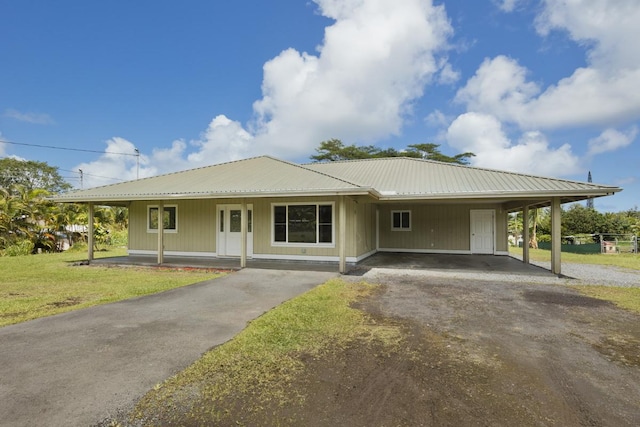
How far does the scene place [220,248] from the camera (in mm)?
12117

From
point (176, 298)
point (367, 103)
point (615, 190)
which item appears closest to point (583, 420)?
point (176, 298)

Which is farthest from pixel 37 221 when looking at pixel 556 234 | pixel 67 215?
pixel 556 234

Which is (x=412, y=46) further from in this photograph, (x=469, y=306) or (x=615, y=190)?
(x=469, y=306)

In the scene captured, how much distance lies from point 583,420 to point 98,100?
2947 centimetres

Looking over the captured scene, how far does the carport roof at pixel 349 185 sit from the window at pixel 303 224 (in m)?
1.11

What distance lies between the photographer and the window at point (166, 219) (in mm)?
12625

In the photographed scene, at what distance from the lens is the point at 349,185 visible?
29.1 ft

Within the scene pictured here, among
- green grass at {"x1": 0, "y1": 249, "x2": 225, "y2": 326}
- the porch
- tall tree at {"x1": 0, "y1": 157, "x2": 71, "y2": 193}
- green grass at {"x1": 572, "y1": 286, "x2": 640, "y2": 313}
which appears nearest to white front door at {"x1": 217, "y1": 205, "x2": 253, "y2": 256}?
the porch

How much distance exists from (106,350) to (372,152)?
34.8m

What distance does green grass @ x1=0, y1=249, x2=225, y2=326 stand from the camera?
19.1ft

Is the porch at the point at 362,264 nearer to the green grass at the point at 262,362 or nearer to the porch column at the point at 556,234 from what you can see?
the porch column at the point at 556,234

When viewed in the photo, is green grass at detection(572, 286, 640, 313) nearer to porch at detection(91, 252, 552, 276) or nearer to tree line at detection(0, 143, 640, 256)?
porch at detection(91, 252, 552, 276)

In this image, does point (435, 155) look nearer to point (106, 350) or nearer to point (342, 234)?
point (342, 234)

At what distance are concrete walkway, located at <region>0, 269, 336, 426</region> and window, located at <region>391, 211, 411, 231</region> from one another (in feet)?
31.8
